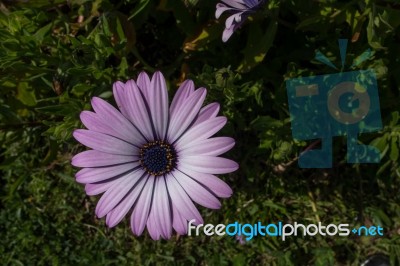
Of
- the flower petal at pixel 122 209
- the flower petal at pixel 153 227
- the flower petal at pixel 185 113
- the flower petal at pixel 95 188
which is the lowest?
the flower petal at pixel 153 227

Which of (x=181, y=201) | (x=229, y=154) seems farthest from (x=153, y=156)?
(x=229, y=154)

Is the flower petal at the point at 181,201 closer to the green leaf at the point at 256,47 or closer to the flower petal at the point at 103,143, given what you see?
the flower petal at the point at 103,143

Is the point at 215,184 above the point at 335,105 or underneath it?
underneath

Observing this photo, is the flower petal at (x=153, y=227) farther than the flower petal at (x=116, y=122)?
Yes

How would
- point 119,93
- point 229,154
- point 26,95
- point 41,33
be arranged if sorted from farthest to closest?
point 229,154
point 26,95
point 41,33
point 119,93

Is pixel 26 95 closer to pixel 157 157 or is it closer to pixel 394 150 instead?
pixel 157 157

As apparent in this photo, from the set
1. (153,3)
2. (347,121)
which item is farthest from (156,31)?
(347,121)

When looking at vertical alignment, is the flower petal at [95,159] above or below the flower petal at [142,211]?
above

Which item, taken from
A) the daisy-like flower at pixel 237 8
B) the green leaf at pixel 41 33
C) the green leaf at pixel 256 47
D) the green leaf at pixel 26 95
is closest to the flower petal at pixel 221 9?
the daisy-like flower at pixel 237 8

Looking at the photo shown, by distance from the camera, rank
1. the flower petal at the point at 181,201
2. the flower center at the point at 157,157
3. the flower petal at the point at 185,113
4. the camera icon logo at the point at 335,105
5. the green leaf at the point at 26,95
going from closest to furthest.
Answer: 1. the flower petal at the point at 185,113
2. the flower petal at the point at 181,201
3. the flower center at the point at 157,157
4. the camera icon logo at the point at 335,105
5. the green leaf at the point at 26,95
